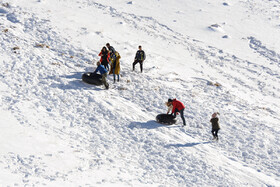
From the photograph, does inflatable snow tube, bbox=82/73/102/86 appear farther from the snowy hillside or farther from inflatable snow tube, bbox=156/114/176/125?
inflatable snow tube, bbox=156/114/176/125

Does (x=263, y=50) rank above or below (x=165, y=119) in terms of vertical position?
above

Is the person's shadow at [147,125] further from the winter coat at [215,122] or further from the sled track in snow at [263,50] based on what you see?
the sled track in snow at [263,50]

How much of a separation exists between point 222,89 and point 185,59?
531 centimetres

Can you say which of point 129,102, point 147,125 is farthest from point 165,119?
point 129,102

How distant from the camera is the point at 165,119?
44.8 ft

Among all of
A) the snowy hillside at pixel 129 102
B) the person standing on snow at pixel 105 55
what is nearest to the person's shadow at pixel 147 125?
the snowy hillside at pixel 129 102

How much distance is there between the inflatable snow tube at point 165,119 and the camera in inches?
538

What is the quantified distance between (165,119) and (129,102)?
2.59 meters

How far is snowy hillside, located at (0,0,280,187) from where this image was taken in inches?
415

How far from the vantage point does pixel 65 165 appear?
10.1 m

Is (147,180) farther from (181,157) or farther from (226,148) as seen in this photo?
(226,148)

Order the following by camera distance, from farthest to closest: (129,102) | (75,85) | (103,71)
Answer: (75,85), (129,102), (103,71)

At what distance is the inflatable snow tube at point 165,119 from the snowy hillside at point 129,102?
1.01ft

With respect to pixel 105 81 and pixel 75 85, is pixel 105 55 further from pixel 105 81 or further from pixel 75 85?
pixel 75 85
